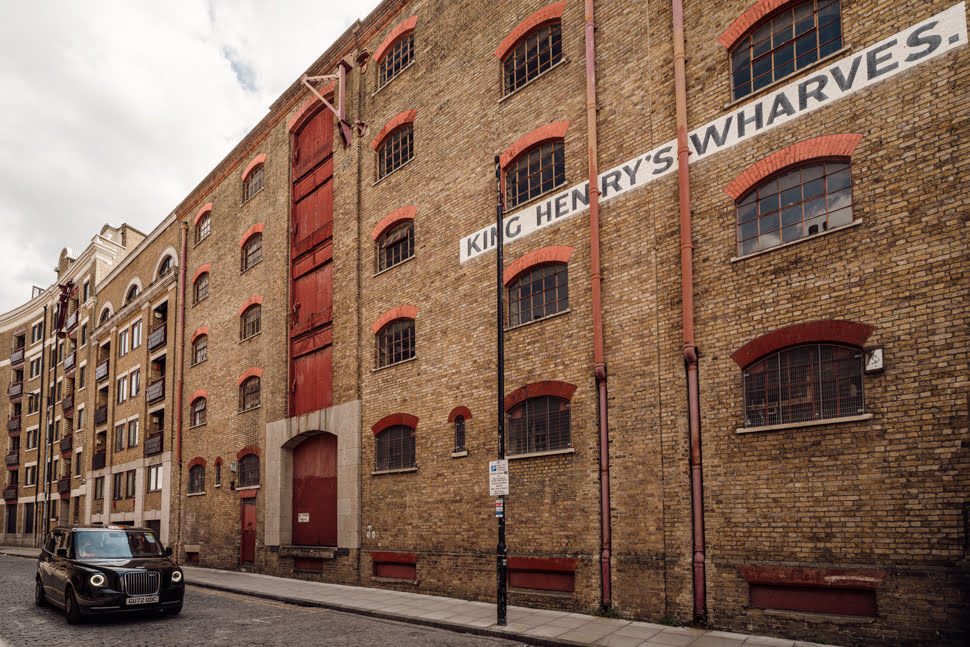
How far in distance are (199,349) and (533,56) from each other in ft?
63.2

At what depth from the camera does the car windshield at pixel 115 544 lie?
1295cm

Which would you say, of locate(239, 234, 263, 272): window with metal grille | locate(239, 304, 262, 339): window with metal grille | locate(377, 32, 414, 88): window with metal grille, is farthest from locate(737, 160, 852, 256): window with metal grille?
locate(239, 234, 263, 272): window with metal grille

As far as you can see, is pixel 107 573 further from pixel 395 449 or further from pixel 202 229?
pixel 202 229

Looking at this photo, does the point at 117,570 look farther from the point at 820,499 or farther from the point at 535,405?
the point at 820,499

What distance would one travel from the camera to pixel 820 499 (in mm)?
9695

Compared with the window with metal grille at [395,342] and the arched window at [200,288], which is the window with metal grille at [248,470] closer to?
the window with metal grille at [395,342]

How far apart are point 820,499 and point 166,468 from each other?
26.3 meters

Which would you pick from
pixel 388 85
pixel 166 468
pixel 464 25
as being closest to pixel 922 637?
pixel 464 25

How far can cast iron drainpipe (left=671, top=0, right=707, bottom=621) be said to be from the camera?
1074 cm

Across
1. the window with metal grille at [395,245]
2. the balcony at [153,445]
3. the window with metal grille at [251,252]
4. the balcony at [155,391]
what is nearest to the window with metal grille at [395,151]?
the window with metal grille at [395,245]

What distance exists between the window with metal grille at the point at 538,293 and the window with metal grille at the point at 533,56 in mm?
4248

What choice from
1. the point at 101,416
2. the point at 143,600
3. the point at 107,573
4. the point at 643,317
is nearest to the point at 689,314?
the point at 643,317

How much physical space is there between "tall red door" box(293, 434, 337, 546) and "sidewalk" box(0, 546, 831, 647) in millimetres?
1958

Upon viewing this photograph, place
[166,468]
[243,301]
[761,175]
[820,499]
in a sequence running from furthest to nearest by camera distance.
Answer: [166,468] < [243,301] < [761,175] < [820,499]
